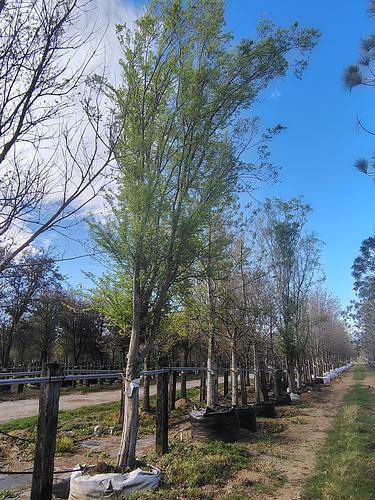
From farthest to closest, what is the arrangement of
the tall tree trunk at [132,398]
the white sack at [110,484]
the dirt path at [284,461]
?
the tall tree trunk at [132,398] < the dirt path at [284,461] < the white sack at [110,484]

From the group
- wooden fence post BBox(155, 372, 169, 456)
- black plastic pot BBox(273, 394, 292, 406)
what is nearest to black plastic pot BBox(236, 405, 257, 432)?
wooden fence post BBox(155, 372, 169, 456)

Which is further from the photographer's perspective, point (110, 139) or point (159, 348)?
point (159, 348)

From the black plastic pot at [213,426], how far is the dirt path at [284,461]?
605 mm

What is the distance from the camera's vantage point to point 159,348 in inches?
725

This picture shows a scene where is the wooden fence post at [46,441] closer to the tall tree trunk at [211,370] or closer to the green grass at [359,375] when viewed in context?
the tall tree trunk at [211,370]

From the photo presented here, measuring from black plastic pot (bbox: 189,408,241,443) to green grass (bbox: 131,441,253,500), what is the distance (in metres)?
0.28

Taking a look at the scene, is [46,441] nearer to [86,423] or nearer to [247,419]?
[247,419]

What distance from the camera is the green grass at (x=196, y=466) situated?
5629 mm

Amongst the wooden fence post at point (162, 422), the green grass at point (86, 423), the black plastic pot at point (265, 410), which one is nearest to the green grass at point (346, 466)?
the black plastic pot at point (265, 410)

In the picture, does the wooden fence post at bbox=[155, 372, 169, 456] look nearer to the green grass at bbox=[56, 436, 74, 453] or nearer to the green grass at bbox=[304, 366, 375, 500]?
the green grass at bbox=[56, 436, 74, 453]

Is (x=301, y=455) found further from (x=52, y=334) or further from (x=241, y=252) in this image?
(x=52, y=334)

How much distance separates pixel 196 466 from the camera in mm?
6574

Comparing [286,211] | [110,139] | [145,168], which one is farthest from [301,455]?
[286,211]

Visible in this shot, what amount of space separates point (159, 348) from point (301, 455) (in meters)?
10.7
